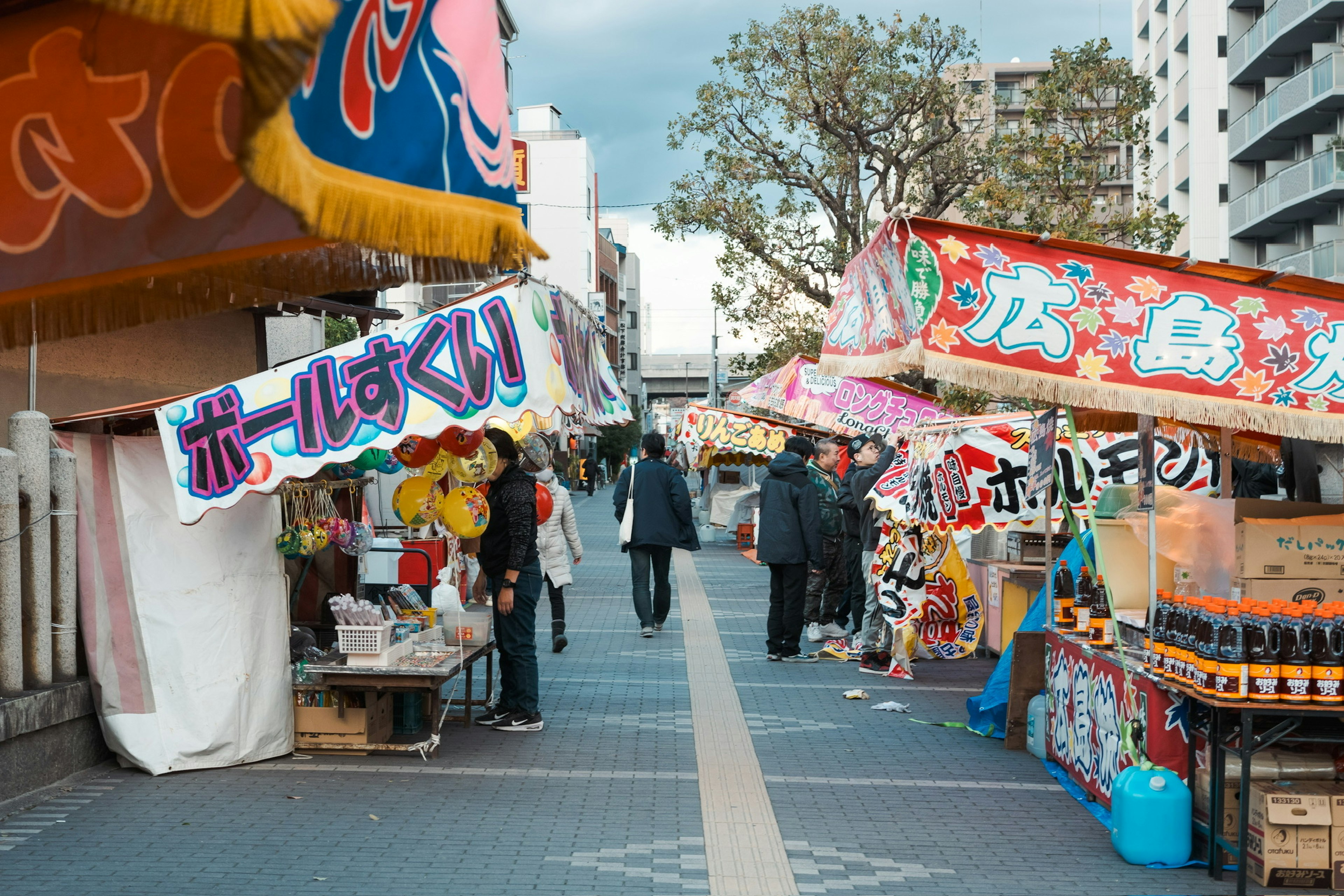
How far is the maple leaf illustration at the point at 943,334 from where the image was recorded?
5.37 metres

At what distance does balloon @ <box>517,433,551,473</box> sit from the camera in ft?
36.9

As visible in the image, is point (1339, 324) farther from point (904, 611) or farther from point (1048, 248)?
point (904, 611)

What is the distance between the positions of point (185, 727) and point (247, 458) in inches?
65.2

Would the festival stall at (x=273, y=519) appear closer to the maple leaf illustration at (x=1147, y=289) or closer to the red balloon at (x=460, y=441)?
the red balloon at (x=460, y=441)

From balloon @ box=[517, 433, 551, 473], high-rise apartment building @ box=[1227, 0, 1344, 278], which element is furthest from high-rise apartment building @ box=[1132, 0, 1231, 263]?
balloon @ box=[517, 433, 551, 473]

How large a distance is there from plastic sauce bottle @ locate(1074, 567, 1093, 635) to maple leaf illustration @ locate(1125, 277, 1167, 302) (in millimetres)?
2305

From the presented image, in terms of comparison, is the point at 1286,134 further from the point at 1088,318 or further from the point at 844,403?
the point at 1088,318

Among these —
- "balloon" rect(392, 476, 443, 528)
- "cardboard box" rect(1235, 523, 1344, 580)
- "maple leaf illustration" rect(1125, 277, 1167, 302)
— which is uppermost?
"maple leaf illustration" rect(1125, 277, 1167, 302)

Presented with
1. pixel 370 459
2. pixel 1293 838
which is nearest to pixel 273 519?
pixel 370 459

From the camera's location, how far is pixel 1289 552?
5949mm

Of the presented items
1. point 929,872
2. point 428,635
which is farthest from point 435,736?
point 929,872

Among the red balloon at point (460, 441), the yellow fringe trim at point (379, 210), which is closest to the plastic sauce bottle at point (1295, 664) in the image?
the yellow fringe trim at point (379, 210)

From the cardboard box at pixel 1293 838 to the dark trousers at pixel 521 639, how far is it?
4691mm

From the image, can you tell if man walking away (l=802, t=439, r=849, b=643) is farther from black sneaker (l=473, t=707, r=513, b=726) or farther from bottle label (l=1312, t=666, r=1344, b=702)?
bottle label (l=1312, t=666, r=1344, b=702)
